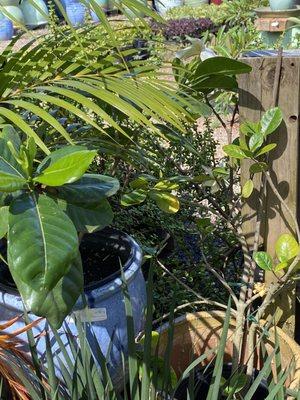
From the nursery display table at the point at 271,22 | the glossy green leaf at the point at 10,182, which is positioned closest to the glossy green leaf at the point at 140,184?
the glossy green leaf at the point at 10,182

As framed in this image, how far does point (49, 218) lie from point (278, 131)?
3.56 feet

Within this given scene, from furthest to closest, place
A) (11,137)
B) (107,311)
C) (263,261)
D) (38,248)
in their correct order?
(263,261) < (107,311) < (11,137) < (38,248)

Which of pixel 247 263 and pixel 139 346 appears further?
pixel 247 263

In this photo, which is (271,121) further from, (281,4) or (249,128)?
(281,4)

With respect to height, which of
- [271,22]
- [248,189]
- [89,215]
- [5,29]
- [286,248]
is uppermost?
[89,215]

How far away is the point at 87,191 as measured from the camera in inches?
42.0

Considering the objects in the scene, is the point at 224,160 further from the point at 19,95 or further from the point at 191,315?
the point at 19,95

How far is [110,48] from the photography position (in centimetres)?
195

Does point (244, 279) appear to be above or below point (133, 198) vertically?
below

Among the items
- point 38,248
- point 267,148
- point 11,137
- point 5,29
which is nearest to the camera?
point 38,248

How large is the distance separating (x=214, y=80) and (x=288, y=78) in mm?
221

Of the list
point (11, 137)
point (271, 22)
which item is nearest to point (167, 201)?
point (11, 137)

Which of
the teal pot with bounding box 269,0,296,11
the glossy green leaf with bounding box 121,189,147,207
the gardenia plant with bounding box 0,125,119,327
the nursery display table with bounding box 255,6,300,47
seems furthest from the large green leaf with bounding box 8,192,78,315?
the teal pot with bounding box 269,0,296,11

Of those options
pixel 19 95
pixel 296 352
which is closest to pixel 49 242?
pixel 19 95
